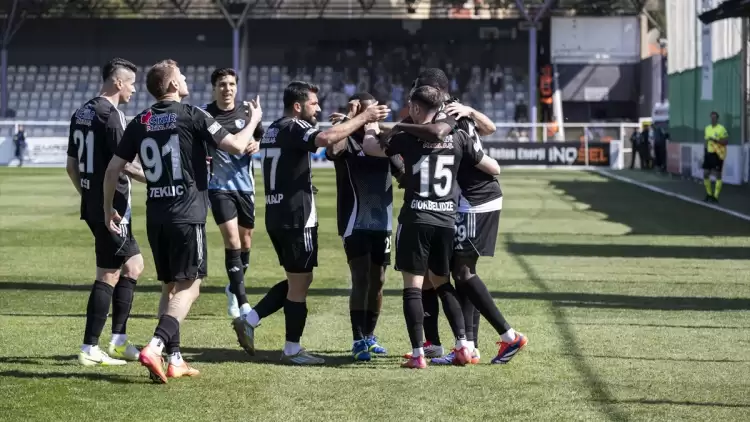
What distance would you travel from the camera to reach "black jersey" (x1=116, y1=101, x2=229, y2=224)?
7996 millimetres

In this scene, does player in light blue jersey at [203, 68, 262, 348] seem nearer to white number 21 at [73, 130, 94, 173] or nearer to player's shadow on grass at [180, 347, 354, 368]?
player's shadow on grass at [180, 347, 354, 368]

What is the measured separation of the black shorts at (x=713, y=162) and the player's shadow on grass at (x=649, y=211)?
0.96 metres

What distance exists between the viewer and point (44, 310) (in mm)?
11469

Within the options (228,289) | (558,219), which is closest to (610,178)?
(558,219)

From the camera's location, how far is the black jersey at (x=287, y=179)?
8.81 meters

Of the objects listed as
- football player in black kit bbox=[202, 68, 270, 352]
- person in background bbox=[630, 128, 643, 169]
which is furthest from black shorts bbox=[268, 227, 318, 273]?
person in background bbox=[630, 128, 643, 169]

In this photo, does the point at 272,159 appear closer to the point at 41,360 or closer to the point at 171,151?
the point at 171,151

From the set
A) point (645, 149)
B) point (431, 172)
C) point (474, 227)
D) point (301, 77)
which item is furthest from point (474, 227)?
point (301, 77)

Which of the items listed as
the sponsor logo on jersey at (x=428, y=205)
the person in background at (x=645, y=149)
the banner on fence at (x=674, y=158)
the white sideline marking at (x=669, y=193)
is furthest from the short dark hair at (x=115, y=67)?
the person in background at (x=645, y=149)

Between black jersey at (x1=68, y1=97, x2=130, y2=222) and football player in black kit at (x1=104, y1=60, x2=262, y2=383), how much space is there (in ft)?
1.77

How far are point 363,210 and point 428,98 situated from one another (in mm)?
1047

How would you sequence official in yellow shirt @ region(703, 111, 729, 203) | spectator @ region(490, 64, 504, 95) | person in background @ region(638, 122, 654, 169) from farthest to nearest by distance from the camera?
spectator @ region(490, 64, 504, 95), person in background @ region(638, 122, 654, 169), official in yellow shirt @ region(703, 111, 729, 203)

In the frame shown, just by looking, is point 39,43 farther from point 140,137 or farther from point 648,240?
point 140,137

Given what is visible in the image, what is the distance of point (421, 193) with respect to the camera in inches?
334
